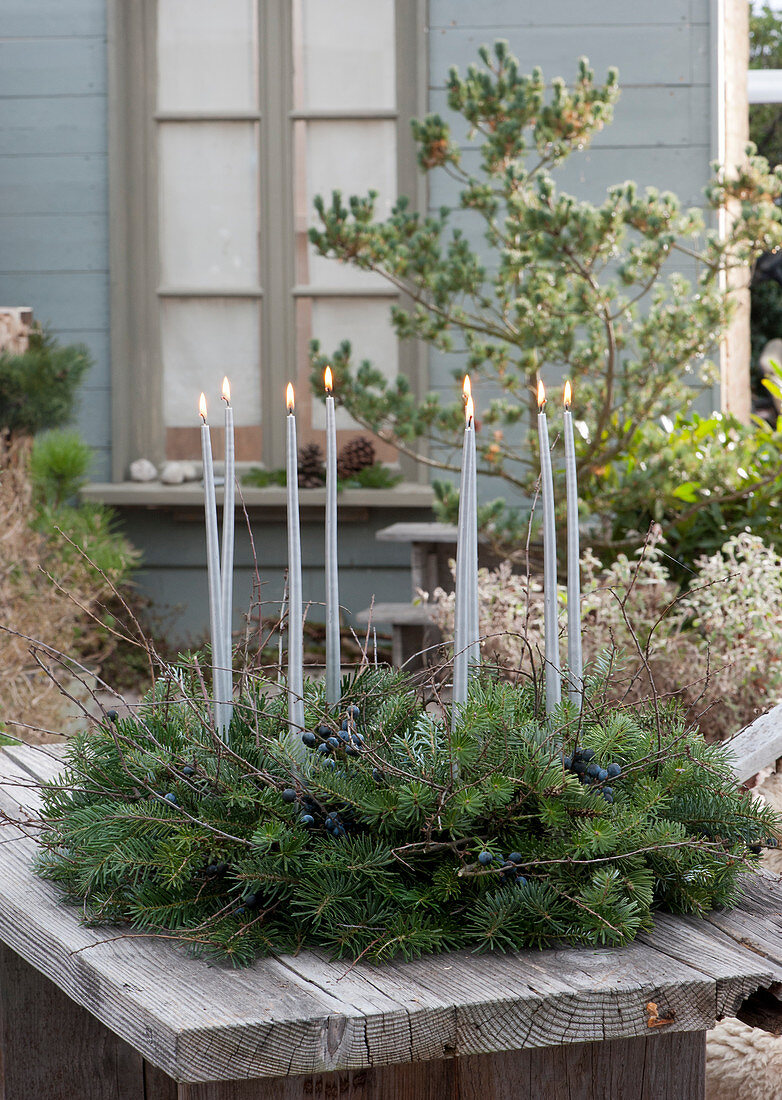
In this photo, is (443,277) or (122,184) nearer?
(443,277)

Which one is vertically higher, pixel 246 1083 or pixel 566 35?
pixel 566 35

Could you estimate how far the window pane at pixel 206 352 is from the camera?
4836 millimetres

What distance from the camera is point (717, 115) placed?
434 cm

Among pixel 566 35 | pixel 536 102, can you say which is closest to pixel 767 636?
pixel 536 102

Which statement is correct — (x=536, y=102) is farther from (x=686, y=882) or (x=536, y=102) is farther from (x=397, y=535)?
(x=686, y=882)

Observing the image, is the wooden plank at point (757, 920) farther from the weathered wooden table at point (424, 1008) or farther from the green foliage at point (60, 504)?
Answer: the green foliage at point (60, 504)

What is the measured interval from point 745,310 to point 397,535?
1891 millimetres

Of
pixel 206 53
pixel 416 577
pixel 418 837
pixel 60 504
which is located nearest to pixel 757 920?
pixel 418 837

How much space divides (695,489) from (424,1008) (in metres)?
2.73

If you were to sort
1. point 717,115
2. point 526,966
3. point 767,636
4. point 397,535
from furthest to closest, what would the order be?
point 717,115
point 397,535
point 767,636
point 526,966

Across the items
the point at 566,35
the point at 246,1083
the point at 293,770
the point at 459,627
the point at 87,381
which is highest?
the point at 566,35

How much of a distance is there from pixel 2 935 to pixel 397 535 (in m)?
2.92

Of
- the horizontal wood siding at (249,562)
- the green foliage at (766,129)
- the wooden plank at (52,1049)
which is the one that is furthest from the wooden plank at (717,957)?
the green foliage at (766,129)

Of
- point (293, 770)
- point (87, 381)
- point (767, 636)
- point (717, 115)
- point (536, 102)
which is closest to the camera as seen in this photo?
point (293, 770)
